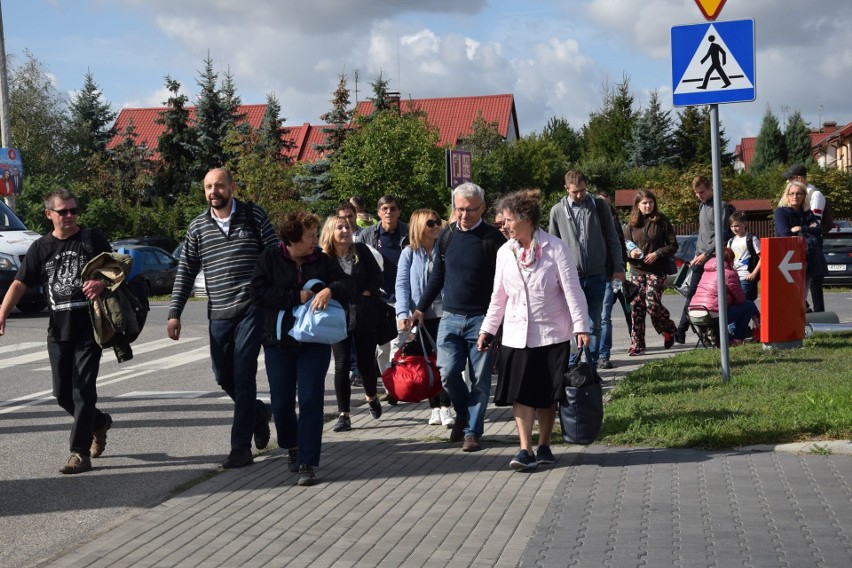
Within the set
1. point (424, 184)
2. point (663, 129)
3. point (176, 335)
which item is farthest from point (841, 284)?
point (663, 129)

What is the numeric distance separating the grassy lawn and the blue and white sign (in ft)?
7.80

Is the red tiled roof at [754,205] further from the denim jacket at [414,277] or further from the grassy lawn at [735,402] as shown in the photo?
the denim jacket at [414,277]

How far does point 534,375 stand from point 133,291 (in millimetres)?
2789

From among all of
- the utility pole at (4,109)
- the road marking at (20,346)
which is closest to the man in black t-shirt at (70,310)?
the road marking at (20,346)

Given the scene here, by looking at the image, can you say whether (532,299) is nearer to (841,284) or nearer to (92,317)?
(92,317)

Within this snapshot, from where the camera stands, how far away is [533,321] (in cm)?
712

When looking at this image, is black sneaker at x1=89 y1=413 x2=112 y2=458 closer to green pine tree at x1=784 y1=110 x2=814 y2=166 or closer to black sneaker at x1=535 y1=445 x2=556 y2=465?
black sneaker at x1=535 y1=445 x2=556 y2=465

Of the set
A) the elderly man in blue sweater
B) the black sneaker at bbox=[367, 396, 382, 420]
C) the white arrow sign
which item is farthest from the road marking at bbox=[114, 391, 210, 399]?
the white arrow sign

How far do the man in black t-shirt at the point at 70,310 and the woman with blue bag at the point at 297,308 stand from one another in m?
1.24

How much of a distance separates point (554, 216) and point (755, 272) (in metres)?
3.70

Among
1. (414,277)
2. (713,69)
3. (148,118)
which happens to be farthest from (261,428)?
(148,118)

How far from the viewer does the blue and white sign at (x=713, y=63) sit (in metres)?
9.34

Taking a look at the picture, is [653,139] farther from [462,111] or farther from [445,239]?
[445,239]

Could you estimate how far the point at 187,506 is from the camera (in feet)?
21.1
